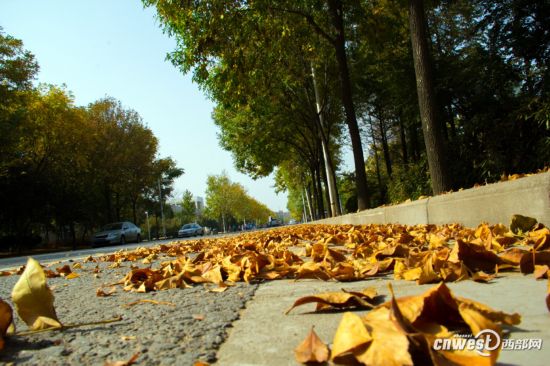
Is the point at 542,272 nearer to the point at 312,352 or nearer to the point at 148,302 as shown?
the point at 312,352

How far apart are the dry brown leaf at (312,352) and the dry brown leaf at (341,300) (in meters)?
0.46

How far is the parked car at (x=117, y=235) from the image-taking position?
1187 inches

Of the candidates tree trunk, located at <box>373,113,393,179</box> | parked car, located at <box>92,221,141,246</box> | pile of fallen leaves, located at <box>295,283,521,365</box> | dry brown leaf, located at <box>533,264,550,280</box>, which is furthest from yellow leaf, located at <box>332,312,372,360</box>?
parked car, located at <box>92,221,141,246</box>

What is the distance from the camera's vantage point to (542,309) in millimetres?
1579

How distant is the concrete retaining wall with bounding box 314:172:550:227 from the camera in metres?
3.95

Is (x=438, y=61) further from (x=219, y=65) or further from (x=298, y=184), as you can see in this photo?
(x=298, y=184)

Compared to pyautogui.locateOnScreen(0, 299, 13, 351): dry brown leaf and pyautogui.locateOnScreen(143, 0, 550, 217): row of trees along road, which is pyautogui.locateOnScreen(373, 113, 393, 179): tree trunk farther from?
pyautogui.locateOnScreen(0, 299, 13, 351): dry brown leaf

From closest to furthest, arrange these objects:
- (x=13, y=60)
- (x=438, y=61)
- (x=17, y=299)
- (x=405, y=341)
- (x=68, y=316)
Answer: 1. (x=405, y=341)
2. (x=17, y=299)
3. (x=68, y=316)
4. (x=438, y=61)
5. (x=13, y=60)

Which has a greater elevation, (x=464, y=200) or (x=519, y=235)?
(x=464, y=200)

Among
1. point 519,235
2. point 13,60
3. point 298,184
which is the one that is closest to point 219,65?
point 519,235

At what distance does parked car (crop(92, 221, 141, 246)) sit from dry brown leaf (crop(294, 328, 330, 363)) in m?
31.0

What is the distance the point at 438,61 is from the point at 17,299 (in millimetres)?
17962

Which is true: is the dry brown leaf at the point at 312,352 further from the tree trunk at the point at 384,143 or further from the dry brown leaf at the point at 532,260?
the tree trunk at the point at 384,143

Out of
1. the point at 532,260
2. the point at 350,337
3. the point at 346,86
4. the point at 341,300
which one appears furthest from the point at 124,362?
the point at 346,86
